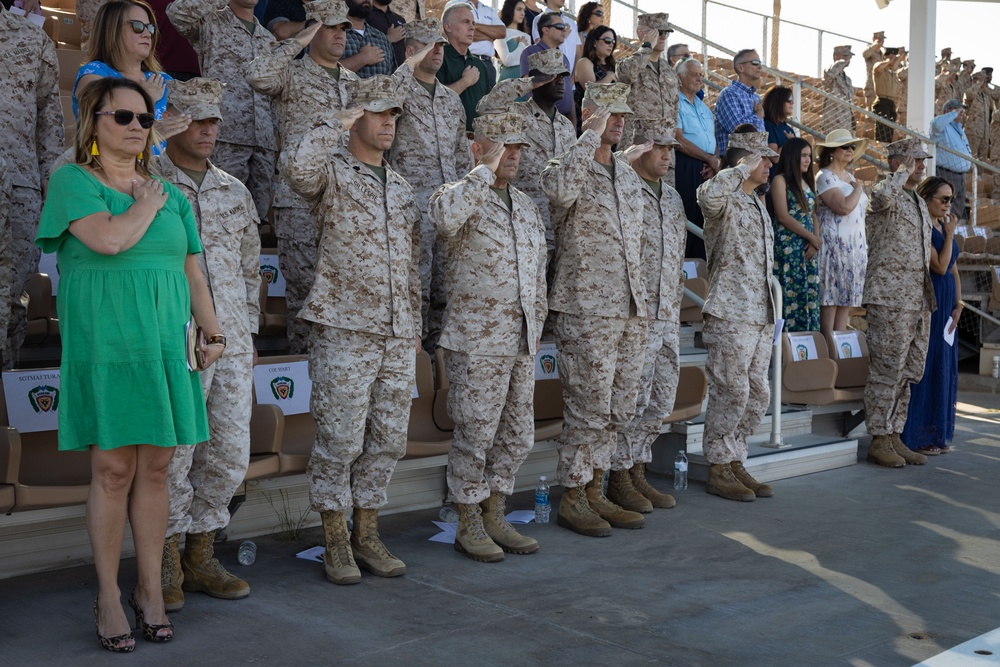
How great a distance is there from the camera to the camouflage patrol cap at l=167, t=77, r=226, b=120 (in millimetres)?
4148

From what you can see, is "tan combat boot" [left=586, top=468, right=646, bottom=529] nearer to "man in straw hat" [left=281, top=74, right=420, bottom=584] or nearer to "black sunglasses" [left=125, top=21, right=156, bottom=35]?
"man in straw hat" [left=281, top=74, right=420, bottom=584]

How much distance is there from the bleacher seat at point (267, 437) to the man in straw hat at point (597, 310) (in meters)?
1.54

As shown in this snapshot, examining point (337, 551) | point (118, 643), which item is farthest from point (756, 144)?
point (118, 643)

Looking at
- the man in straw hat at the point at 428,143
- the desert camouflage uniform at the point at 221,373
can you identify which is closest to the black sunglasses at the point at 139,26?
the desert camouflage uniform at the point at 221,373

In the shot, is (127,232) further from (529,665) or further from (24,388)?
(529,665)

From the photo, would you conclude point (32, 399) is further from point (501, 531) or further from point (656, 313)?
point (656, 313)

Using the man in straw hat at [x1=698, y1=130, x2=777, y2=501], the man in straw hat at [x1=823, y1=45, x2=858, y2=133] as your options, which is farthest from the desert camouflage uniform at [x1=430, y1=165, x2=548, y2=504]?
the man in straw hat at [x1=823, y1=45, x2=858, y2=133]

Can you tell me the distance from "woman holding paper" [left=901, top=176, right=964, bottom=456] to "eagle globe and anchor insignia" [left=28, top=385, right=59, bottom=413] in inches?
232

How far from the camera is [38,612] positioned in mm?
3877

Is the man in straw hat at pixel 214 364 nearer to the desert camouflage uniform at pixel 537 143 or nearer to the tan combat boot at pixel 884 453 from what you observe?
the desert camouflage uniform at pixel 537 143

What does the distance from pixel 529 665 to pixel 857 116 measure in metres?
13.9

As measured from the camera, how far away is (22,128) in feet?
16.4

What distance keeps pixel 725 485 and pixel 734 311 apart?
102cm

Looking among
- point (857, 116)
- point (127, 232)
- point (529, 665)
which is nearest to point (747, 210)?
point (529, 665)
